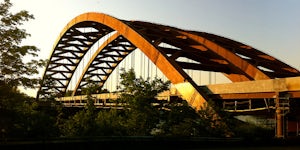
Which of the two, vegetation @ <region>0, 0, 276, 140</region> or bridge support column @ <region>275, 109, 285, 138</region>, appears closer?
vegetation @ <region>0, 0, 276, 140</region>

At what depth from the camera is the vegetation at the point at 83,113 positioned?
44.3ft

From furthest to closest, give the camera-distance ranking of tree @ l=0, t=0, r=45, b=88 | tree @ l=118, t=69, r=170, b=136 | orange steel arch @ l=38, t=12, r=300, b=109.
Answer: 1. orange steel arch @ l=38, t=12, r=300, b=109
2. tree @ l=118, t=69, r=170, b=136
3. tree @ l=0, t=0, r=45, b=88

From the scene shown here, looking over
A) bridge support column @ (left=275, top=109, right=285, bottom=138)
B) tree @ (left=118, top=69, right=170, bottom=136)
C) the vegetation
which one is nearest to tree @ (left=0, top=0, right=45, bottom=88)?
the vegetation

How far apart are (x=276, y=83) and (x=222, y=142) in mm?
5066

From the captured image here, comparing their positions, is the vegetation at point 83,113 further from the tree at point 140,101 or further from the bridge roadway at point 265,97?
the bridge roadway at point 265,97

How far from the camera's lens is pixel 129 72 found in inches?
885

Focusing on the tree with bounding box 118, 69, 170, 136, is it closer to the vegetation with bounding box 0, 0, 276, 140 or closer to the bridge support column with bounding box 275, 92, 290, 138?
the vegetation with bounding box 0, 0, 276, 140

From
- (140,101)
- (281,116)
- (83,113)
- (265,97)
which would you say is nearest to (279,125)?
(281,116)

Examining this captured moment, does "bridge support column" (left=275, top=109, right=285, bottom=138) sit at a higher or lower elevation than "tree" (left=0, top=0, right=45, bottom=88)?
lower

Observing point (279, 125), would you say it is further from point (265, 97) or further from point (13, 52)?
point (13, 52)

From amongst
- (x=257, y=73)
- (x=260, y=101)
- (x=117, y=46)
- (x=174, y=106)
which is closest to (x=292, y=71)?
(x=257, y=73)

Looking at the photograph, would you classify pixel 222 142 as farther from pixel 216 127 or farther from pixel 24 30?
pixel 24 30

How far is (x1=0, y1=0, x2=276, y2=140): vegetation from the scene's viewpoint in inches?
531

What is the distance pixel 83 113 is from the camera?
19578 mm
